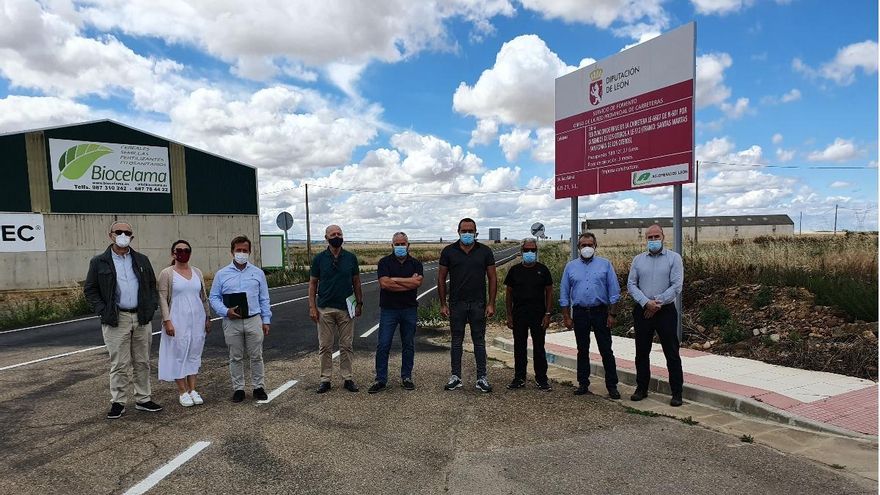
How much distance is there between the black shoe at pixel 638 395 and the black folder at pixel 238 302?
4.45 m

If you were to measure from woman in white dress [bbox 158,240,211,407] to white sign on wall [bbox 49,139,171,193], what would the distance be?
24.2 m

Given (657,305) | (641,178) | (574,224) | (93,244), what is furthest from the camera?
(93,244)

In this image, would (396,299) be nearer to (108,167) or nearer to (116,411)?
(116,411)

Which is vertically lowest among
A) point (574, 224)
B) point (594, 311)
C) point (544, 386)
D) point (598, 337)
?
point (544, 386)

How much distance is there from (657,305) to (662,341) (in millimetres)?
461

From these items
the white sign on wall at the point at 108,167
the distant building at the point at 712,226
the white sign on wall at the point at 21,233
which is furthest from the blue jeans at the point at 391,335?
the distant building at the point at 712,226

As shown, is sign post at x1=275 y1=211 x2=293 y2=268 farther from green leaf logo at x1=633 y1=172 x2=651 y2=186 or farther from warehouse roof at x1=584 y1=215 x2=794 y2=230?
warehouse roof at x1=584 y1=215 x2=794 y2=230

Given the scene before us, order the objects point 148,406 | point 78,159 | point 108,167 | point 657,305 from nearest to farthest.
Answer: point 148,406 → point 657,305 → point 78,159 → point 108,167

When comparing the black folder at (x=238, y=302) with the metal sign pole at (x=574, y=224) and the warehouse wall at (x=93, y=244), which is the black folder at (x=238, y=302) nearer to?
the metal sign pole at (x=574, y=224)

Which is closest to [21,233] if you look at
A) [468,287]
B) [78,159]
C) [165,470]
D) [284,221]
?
[78,159]

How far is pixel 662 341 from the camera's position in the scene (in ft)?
20.1

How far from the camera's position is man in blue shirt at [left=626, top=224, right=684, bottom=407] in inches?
237

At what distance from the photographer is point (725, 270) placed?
1148cm

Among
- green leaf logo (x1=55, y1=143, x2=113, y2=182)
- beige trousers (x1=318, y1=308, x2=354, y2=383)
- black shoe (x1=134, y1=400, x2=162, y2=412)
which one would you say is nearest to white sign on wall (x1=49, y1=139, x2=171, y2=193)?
green leaf logo (x1=55, y1=143, x2=113, y2=182)
